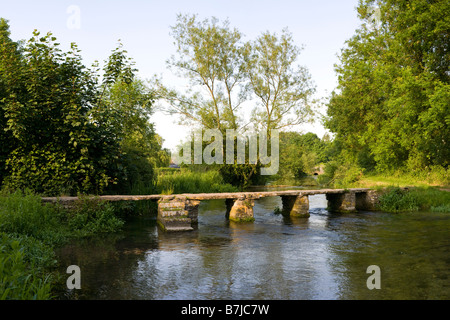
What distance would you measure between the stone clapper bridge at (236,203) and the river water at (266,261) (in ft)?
2.23

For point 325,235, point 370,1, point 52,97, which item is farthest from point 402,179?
point 52,97

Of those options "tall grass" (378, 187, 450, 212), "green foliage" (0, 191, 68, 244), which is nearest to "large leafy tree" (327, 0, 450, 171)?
"tall grass" (378, 187, 450, 212)

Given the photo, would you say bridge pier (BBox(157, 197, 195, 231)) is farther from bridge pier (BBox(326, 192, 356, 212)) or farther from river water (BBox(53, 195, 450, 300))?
→ bridge pier (BBox(326, 192, 356, 212))

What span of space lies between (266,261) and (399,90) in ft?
56.6

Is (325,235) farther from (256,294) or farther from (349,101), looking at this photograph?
(349,101)

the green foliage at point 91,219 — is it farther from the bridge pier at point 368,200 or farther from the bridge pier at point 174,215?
the bridge pier at point 368,200

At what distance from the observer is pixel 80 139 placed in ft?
44.9

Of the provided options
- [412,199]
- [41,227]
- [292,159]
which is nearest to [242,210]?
[41,227]

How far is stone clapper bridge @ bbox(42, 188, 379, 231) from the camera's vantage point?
13.5 m

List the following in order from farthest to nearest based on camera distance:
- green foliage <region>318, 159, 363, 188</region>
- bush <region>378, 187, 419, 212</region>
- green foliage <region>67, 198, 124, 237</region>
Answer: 1. green foliage <region>318, 159, 363, 188</region>
2. bush <region>378, 187, 419, 212</region>
3. green foliage <region>67, 198, 124, 237</region>

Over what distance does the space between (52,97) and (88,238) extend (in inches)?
239

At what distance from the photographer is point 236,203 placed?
1571cm

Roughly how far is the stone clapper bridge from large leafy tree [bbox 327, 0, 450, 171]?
216 inches

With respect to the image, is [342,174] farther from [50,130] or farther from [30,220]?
[30,220]
